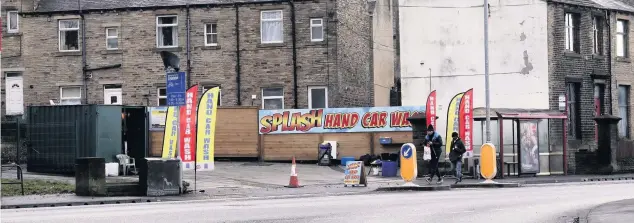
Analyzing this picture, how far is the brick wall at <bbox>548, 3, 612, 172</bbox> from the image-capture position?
43.0 metres

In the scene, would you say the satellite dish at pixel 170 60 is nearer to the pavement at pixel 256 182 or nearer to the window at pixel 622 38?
the pavement at pixel 256 182

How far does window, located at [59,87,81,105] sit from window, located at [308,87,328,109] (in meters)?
10.4

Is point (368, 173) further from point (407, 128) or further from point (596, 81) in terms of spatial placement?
point (596, 81)

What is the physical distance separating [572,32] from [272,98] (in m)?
12.9

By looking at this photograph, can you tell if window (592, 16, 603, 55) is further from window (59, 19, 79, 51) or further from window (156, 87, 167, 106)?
window (59, 19, 79, 51)

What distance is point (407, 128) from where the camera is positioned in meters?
40.4

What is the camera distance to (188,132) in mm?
27750

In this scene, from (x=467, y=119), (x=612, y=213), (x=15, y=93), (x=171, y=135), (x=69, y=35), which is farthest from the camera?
(x=15, y=93)

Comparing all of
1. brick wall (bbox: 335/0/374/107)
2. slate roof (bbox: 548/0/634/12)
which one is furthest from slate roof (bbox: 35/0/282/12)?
slate roof (bbox: 548/0/634/12)

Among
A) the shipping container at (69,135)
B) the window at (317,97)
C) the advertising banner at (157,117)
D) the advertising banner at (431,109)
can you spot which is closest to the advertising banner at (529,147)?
the advertising banner at (431,109)

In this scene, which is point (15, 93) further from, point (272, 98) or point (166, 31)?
point (272, 98)

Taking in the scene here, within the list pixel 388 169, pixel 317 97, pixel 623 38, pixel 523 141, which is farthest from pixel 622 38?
pixel 388 169

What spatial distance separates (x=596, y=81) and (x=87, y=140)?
22857 millimetres

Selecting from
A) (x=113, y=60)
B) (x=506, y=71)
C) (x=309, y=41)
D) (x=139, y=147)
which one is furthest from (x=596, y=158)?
(x=113, y=60)
